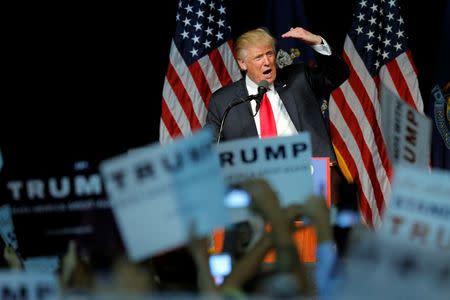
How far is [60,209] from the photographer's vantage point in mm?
2148

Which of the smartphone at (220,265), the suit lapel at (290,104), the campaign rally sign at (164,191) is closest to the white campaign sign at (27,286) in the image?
the campaign rally sign at (164,191)

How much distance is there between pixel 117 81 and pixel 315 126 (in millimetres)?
1900

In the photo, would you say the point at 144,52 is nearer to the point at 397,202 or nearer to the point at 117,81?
the point at 117,81

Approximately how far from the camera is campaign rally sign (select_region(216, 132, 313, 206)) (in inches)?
85.7

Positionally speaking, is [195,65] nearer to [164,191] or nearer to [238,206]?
[238,206]

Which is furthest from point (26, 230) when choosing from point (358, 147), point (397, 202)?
point (358, 147)

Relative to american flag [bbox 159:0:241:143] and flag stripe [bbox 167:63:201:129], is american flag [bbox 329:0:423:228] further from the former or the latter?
flag stripe [bbox 167:63:201:129]

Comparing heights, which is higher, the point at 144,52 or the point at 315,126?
the point at 144,52

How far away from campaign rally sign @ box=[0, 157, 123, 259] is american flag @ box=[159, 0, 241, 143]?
378 centimetres

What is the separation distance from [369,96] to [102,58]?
1803mm

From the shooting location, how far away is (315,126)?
4449mm

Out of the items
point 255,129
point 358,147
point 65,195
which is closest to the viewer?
point 65,195

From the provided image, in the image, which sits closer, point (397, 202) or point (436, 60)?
point (397, 202)

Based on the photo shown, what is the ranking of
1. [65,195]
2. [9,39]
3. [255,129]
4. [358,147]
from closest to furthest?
1. [65,195]
2. [255,129]
3. [9,39]
4. [358,147]
